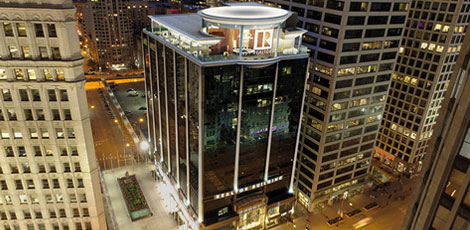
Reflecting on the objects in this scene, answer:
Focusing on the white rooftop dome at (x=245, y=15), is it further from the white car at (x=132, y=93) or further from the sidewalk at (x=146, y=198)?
the white car at (x=132, y=93)

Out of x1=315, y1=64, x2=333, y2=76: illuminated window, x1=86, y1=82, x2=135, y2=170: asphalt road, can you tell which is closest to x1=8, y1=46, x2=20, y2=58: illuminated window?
x1=315, y1=64, x2=333, y2=76: illuminated window

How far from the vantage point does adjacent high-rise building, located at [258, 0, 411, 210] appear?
73438 mm

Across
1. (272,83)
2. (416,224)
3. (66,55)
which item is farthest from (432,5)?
(66,55)

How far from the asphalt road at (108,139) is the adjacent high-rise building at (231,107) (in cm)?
3801

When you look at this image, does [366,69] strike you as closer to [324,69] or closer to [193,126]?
[324,69]

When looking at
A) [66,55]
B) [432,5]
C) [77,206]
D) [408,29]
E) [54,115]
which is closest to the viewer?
[66,55]

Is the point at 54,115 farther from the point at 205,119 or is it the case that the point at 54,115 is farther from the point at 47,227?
the point at 205,119

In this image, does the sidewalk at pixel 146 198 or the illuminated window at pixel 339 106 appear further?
the sidewalk at pixel 146 198

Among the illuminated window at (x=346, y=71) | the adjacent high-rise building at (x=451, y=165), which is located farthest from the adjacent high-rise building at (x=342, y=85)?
the adjacent high-rise building at (x=451, y=165)

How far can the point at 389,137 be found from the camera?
111m

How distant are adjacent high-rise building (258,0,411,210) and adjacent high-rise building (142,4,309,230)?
805 cm

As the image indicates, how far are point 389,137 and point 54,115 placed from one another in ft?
334

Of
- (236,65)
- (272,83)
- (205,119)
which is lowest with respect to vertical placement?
(205,119)

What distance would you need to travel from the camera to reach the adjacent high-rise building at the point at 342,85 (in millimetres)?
73438
